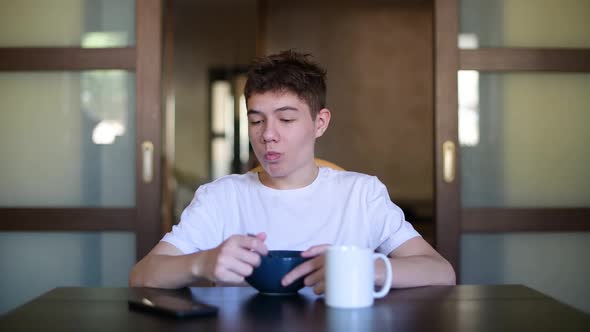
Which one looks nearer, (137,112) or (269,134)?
(269,134)

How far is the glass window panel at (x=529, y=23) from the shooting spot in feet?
9.54

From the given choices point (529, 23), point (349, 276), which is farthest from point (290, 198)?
point (529, 23)

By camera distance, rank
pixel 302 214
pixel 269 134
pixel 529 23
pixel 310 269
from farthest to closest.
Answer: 1. pixel 529 23
2. pixel 302 214
3. pixel 269 134
4. pixel 310 269

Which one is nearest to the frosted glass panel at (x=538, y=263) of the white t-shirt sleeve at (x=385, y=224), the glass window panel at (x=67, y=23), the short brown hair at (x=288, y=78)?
the white t-shirt sleeve at (x=385, y=224)

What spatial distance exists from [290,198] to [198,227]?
24 centimetres

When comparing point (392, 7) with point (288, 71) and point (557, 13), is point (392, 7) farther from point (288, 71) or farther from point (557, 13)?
point (288, 71)

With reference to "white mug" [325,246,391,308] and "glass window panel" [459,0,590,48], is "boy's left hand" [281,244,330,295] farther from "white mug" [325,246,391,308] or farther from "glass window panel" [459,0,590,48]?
"glass window panel" [459,0,590,48]

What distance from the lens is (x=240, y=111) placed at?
7.20m

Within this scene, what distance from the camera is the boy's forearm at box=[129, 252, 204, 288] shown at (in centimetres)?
133

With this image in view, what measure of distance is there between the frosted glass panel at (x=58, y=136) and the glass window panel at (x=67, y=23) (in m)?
0.14

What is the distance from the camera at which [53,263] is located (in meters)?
2.94

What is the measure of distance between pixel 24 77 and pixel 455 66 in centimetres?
181

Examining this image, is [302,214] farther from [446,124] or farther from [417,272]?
[446,124]

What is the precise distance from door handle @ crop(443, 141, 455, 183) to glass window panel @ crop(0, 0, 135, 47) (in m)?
1.39
